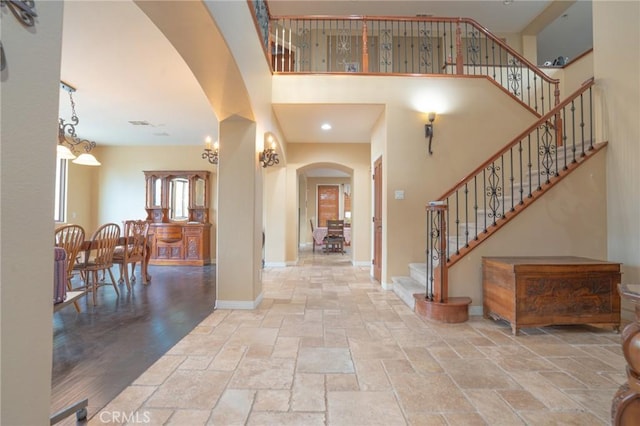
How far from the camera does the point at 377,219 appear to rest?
5.35 m

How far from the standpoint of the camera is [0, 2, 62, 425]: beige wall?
30.7 inches

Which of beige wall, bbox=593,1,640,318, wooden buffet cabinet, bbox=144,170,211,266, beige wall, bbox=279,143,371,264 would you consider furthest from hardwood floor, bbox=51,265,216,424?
beige wall, bbox=593,1,640,318

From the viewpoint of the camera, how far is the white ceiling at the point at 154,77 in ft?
9.84

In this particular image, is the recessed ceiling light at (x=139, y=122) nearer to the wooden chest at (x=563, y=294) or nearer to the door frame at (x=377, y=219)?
the door frame at (x=377, y=219)

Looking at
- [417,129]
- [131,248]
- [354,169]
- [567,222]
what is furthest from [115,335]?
[354,169]

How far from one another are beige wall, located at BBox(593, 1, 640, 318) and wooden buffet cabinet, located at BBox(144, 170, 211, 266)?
277 inches

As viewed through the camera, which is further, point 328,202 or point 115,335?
point 328,202

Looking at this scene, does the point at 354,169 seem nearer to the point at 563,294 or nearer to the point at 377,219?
the point at 377,219

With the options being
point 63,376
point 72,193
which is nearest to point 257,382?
point 63,376

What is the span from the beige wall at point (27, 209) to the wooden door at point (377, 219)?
454cm

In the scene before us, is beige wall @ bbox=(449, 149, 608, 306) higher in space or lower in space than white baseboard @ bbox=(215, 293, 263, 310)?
higher

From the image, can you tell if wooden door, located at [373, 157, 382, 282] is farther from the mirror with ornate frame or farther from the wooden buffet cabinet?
the mirror with ornate frame

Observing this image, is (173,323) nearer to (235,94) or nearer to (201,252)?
(235,94)

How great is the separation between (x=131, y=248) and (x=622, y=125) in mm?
6435
